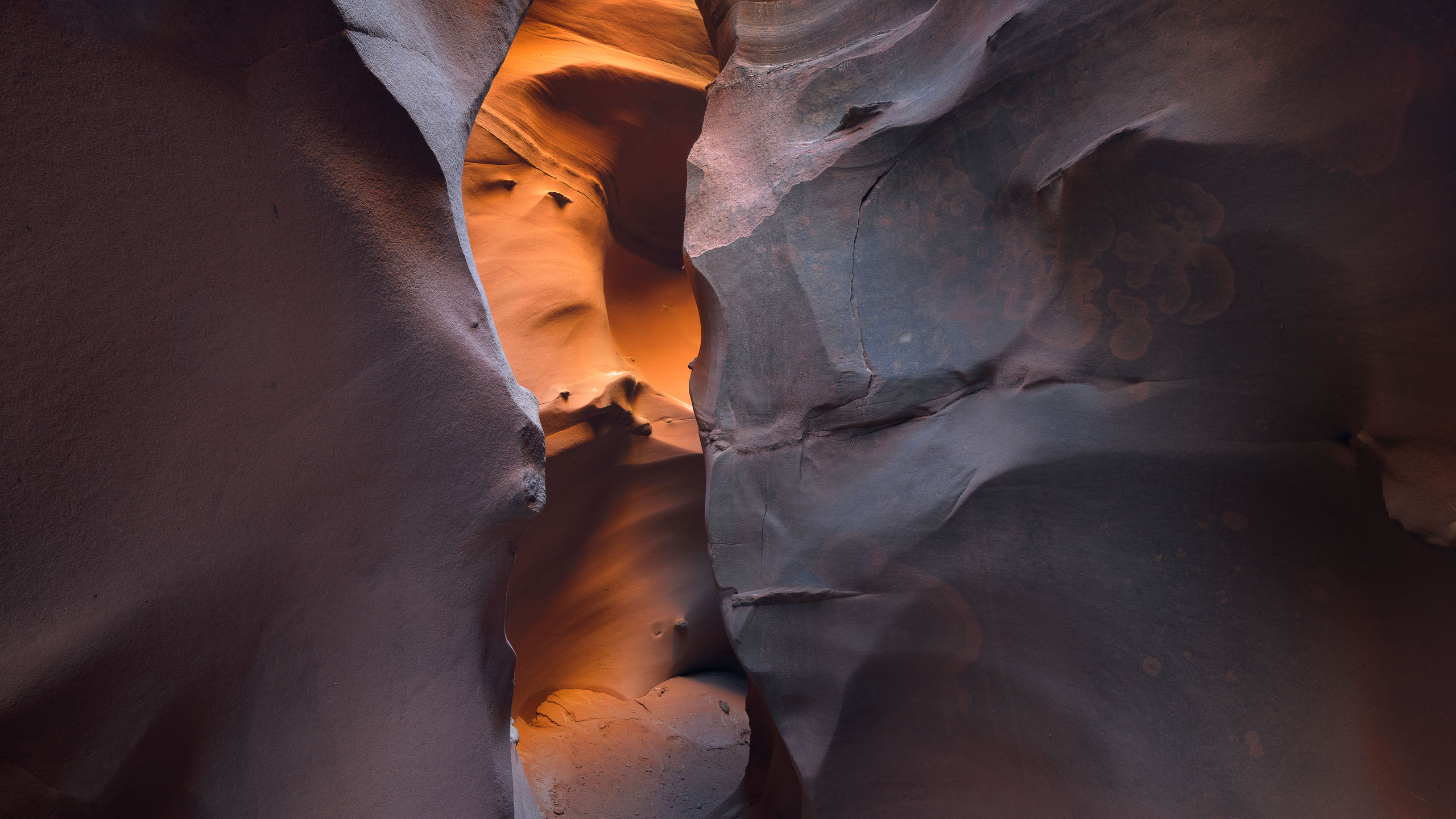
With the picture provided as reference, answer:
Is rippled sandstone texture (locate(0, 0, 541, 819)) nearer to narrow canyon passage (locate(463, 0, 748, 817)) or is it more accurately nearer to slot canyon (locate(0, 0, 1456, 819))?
slot canyon (locate(0, 0, 1456, 819))

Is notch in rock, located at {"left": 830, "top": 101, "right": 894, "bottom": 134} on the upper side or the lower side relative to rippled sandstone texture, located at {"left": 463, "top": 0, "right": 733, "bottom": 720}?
upper

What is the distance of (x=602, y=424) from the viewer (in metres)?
3.59

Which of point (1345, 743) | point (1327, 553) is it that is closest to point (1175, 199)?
point (1327, 553)

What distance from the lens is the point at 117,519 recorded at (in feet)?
4.25

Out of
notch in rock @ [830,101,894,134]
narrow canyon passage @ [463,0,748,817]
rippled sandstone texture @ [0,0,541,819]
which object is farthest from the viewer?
narrow canyon passage @ [463,0,748,817]

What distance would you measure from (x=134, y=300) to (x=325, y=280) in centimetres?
33

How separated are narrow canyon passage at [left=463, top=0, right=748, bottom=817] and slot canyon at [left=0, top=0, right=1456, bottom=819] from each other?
1551 mm

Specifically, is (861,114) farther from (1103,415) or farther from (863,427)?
(1103,415)

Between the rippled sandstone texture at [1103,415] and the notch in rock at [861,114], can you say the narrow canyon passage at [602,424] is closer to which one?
the rippled sandstone texture at [1103,415]

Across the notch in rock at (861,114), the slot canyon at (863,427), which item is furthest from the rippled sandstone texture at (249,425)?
the notch in rock at (861,114)

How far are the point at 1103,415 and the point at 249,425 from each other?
6.70 feet

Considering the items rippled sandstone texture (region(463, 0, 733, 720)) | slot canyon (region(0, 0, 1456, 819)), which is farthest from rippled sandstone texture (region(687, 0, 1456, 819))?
rippled sandstone texture (region(463, 0, 733, 720))

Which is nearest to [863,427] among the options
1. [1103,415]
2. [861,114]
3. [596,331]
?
[1103,415]

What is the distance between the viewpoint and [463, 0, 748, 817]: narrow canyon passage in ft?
11.4
